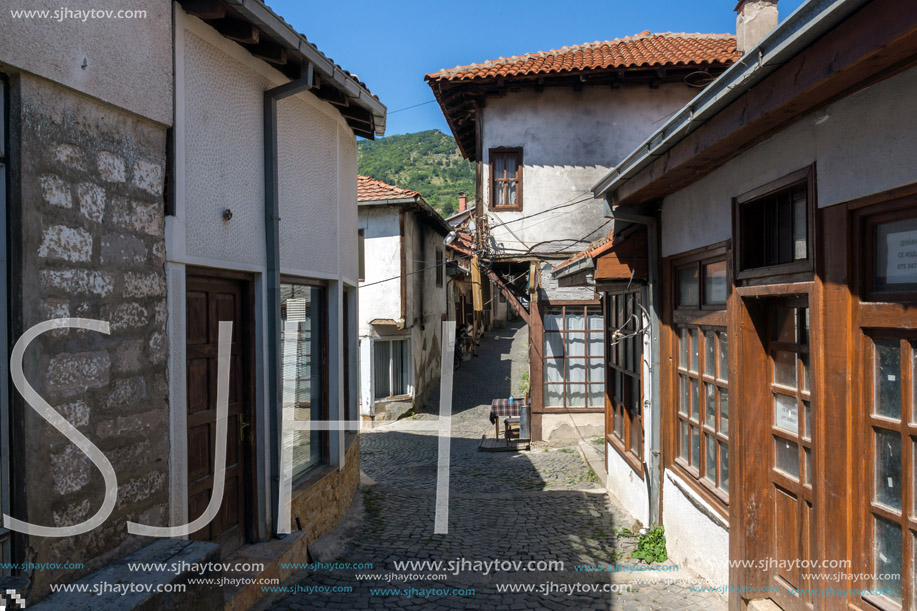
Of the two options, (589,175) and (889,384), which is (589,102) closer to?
(589,175)

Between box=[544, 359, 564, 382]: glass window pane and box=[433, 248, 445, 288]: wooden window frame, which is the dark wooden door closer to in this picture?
box=[544, 359, 564, 382]: glass window pane

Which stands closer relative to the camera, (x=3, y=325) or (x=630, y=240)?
(x=3, y=325)

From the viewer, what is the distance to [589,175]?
1226cm

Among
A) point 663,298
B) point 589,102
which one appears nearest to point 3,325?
point 663,298

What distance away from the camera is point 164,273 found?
13.0ft

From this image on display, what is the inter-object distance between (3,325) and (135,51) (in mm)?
1790

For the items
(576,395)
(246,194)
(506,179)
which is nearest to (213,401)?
(246,194)

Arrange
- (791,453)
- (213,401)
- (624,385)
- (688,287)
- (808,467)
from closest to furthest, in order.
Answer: (808,467), (791,453), (213,401), (688,287), (624,385)

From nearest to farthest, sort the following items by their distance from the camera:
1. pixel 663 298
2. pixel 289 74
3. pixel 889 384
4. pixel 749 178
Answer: pixel 889 384 < pixel 749 178 < pixel 289 74 < pixel 663 298

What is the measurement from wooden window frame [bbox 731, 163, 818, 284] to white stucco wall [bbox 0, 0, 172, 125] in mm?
3740

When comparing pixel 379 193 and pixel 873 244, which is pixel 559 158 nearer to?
pixel 379 193

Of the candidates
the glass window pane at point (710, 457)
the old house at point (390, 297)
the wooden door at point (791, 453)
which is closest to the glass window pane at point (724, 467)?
the glass window pane at point (710, 457)

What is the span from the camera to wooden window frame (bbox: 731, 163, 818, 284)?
3322 mm

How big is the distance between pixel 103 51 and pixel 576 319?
1049 cm
